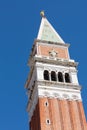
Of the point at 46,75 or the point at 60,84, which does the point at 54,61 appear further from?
the point at 60,84

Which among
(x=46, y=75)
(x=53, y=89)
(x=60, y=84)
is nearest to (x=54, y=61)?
(x=46, y=75)

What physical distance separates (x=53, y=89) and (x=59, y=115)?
16.9ft

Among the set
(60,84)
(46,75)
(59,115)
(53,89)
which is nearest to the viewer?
(59,115)

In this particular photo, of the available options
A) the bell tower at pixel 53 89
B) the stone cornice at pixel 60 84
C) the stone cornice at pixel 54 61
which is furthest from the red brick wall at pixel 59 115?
the stone cornice at pixel 54 61

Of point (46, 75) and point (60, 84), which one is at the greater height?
point (46, 75)

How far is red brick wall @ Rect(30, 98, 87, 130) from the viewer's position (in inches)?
2131

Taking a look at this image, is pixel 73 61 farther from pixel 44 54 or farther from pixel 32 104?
pixel 32 104

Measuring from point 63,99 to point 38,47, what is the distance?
43.5 feet

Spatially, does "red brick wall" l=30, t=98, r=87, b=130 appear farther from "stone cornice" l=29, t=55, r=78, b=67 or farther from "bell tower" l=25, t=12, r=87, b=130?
"stone cornice" l=29, t=55, r=78, b=67

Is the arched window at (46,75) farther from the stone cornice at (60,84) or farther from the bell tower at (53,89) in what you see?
the stone cornice at (60,84)

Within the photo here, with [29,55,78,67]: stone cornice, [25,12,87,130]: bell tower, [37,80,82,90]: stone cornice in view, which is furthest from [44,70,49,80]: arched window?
[37,80,82,90]: stone cornice

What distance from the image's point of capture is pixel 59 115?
55750 millimetres

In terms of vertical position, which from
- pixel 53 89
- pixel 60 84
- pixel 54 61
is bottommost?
pixel 53 89

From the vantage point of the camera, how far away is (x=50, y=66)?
63562 mm
